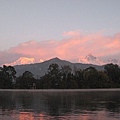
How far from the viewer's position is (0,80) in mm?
159750

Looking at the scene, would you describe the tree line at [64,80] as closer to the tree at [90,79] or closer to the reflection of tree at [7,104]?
the tree at [90,79]

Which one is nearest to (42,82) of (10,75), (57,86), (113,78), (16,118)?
(57,86)

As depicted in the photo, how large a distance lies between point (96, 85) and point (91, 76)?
523 cm

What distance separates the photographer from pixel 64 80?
156625 millimetres

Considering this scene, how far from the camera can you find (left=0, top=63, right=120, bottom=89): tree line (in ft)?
501

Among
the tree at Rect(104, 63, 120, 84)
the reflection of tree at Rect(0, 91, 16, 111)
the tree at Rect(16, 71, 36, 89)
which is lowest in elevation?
the reflection of tree at Rect(0, 91, 16, 111)

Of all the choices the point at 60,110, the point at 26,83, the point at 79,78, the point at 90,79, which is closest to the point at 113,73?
the point at 90,79

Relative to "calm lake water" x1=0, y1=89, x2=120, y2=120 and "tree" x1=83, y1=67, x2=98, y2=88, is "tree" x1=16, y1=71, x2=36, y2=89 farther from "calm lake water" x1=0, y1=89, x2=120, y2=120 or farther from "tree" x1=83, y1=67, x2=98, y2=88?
"calm lake water" x1=0, y1=89, x2=120, y2=120

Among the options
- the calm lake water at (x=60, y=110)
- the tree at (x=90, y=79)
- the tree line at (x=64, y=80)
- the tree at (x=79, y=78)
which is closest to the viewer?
the calm lake water at (x=60, y=110)

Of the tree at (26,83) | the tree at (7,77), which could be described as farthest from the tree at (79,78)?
the tree at (7,77)

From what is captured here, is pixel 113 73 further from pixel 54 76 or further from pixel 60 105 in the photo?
pixel 60 105

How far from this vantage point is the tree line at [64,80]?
152750 millimetres

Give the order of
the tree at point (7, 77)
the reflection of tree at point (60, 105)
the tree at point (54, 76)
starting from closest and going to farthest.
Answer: the reflection of tree at point (60, 105), the tree at point (54, 76), the tree at point (7, 77)

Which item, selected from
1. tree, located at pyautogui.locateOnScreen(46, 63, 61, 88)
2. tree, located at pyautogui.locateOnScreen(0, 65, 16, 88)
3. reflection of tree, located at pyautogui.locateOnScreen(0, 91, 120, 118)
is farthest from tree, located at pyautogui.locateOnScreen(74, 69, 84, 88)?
reflection of tree, located at pyautogui.locateOnScreen(0, 91, 120, 118)
